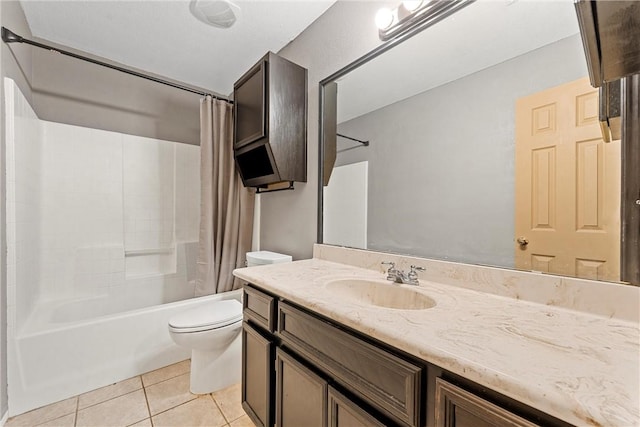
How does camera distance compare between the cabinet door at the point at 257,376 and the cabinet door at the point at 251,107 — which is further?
the cabinet door at the point at 251,107

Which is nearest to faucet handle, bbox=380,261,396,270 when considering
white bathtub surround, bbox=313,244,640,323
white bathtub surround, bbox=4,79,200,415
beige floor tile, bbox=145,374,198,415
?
white bathtub surround, bbox=313,244,640,323

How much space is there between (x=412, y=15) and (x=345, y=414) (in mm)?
1611

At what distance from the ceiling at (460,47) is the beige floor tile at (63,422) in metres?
2.26

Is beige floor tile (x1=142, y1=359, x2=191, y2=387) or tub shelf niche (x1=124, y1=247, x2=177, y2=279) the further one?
tub shelf niche (x1=124, y1=247, x2=177, y2=279)

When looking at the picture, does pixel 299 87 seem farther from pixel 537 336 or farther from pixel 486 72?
pixel 537 336

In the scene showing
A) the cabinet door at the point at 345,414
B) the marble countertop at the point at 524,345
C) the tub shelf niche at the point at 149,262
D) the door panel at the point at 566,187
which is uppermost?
the door panel at the point at 566,187

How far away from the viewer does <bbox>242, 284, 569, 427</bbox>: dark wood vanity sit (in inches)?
21.7

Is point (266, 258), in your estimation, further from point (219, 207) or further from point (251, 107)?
point (251, 107)

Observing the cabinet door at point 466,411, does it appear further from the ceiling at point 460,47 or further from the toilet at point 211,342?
the toilet at point 211,342

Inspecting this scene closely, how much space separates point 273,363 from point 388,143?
118 cm

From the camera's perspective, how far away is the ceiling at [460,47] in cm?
92

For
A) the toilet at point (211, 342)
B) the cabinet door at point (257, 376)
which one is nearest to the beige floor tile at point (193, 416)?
the toilet at point (211, 342)

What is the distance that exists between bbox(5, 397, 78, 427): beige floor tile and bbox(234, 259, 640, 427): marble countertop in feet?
5.29

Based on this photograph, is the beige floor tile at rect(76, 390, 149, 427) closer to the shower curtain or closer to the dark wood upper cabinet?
the shower curtain
